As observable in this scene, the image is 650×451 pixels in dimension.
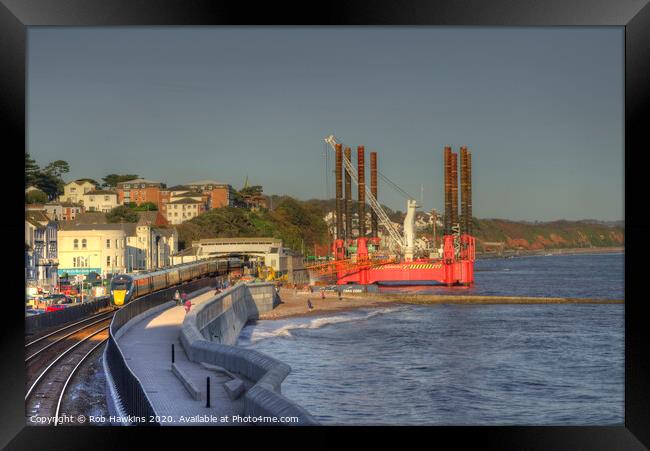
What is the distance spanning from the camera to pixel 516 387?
3431 cm

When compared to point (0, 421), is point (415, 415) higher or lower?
lower

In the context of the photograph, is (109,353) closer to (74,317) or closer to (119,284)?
(74,317)

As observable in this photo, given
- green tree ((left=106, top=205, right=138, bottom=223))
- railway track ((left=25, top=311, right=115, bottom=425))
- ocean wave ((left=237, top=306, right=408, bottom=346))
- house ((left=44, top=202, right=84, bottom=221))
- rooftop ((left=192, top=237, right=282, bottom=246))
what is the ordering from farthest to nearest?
rooftop ((left=192, top=237, right=282, bottom=246))
green tree ((left=106, top=205, right=138, bottom=223))
house ((left=44, top=202, right=84, bottom=221))
ocean wave ((left=237, top=306, right=408, bottom=346))
railway track ((left=25, top=311, right=115, bottom=425))

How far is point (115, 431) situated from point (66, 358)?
9914mm

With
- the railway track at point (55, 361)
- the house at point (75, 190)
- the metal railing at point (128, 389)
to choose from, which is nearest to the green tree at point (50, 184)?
the house at point (75, 190)

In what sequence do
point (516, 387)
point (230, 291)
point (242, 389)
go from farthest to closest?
point (230, 291), point (516, 387), point (242, 389)

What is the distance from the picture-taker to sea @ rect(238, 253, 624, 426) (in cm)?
2906

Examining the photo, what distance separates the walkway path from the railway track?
3.76 feet

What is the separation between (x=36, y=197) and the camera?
6450cm

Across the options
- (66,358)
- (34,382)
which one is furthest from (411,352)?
(34,382)

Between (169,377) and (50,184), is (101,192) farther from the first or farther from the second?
(169,377)

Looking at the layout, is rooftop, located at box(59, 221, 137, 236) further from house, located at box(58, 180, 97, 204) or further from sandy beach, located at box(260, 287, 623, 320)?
sandy beach, located at box(260, 287, 623, 320)

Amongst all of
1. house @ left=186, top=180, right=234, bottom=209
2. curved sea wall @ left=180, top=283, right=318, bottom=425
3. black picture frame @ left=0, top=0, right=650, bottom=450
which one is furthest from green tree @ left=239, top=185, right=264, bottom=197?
black picture frame @ left=0, top=0, right=650, bottom=450

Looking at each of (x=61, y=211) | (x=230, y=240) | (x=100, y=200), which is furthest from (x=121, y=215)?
(x=100, y=200)
